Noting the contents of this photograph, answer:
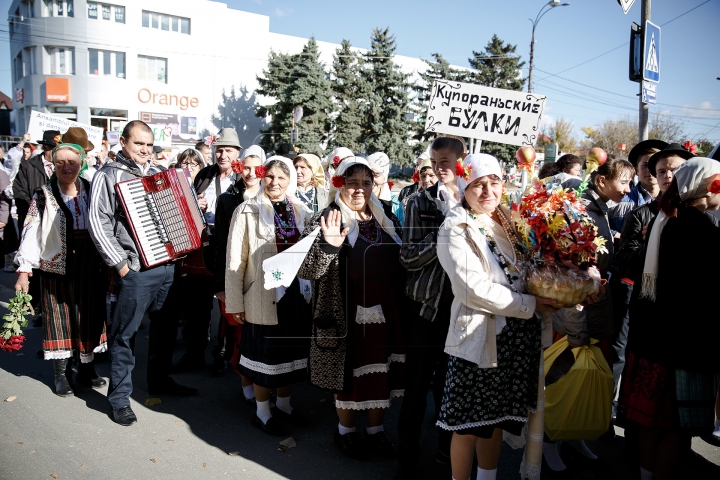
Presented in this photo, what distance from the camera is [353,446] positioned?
12.5 ft

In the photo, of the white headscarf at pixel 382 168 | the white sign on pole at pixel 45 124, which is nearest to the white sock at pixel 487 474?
the white headscarf at pixel 382 168

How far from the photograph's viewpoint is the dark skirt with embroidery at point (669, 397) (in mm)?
3096

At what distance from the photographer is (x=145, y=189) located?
169 inches

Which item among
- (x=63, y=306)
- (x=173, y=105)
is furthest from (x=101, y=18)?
(x=63, y=306)

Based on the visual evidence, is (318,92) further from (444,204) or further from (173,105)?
(444,204)

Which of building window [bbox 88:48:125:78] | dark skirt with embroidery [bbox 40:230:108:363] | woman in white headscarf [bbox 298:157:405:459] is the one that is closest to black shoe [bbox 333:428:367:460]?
A: woman in white headscarf [bbox 298:157:405:459]

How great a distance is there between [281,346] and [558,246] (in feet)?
7.61

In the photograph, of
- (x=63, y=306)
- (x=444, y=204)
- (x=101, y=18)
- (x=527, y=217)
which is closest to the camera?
(x=527, y=217)

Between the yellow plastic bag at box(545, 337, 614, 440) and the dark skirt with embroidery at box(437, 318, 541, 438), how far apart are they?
0.69 metres

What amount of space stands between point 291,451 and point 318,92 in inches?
1327

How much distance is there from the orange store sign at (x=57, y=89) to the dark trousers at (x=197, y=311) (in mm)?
34644

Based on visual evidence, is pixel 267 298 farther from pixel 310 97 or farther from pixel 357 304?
pixel 310 97

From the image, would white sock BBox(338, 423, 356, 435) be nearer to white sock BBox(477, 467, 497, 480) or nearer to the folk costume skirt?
the folk costume skirt

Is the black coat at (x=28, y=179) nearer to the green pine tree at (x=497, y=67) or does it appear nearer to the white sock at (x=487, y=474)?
the white sock at (x=487, y=474)
